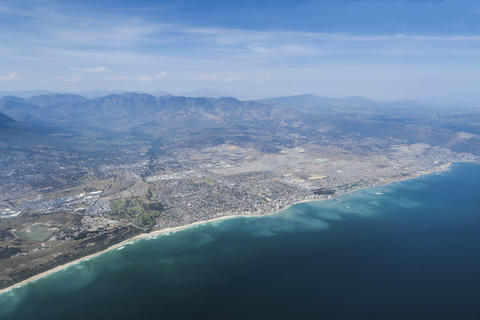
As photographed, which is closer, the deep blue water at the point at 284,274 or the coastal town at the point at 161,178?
the deep blue water at the point at 284,274

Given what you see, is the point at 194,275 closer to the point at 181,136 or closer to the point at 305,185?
the point at 305,185

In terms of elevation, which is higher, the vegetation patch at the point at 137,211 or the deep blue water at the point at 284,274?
the vegetation patch at the point at 137,211

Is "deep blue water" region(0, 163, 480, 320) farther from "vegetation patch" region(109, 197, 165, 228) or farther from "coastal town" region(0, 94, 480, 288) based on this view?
"vegetation patch" region(109, 197, 165, 228)

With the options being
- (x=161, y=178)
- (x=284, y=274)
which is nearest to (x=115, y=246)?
(x=284, y=274)

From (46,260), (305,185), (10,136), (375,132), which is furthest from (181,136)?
(46,260)

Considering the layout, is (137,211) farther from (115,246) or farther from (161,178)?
(161,178)

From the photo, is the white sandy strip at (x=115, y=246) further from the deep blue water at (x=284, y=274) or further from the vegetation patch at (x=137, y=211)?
the vegetation patch at (x=137, y=211)

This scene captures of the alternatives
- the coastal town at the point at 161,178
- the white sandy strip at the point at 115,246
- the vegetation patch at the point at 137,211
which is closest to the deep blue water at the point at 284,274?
the white sandy strip at the point at 115,246

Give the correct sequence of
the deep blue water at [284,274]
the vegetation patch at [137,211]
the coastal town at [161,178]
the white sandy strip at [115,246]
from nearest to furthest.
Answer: the deep blue water at [284,274]
the white sandy strip at [115,246]
the coastal town at [161,178]
the vegetation patch at [137,211]

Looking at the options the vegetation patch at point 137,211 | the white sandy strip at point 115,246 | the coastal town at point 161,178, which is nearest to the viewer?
the white sandy strip at point 115,246
